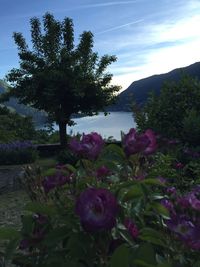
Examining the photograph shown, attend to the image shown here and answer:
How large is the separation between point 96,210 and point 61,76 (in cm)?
1973

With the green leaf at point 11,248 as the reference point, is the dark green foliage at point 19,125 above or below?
below

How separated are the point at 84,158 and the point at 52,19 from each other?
21802 millimetres

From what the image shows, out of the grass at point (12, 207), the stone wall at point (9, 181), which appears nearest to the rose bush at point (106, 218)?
the grass at point (12, 207)

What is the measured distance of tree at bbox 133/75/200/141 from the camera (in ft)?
34.2

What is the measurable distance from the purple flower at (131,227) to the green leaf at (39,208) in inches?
13.4

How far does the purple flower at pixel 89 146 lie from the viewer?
2586 millimetres

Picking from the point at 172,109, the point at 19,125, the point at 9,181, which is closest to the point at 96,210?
the point at 172,109

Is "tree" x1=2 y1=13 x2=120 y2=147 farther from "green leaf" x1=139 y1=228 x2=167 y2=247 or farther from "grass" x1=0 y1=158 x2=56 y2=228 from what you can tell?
"green leaf" x1=139 y1=228 x2=167 y2=247

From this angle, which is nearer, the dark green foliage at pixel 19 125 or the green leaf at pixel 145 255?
the green leaf at pixel 145 255

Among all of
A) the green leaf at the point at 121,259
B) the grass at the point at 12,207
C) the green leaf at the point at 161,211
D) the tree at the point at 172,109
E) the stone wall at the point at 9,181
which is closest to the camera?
the green leaf at the point at 121,259

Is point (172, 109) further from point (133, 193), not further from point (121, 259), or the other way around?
point (121, 259)

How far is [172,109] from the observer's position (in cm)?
1066

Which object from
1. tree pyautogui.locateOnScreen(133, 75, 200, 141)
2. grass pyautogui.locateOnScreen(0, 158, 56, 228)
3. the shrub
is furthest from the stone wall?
tree pyautogui.locateOnScreen(133, 75, 200, 141)

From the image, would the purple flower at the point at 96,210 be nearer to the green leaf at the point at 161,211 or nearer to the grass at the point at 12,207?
the green leaf at the point at 161,211
